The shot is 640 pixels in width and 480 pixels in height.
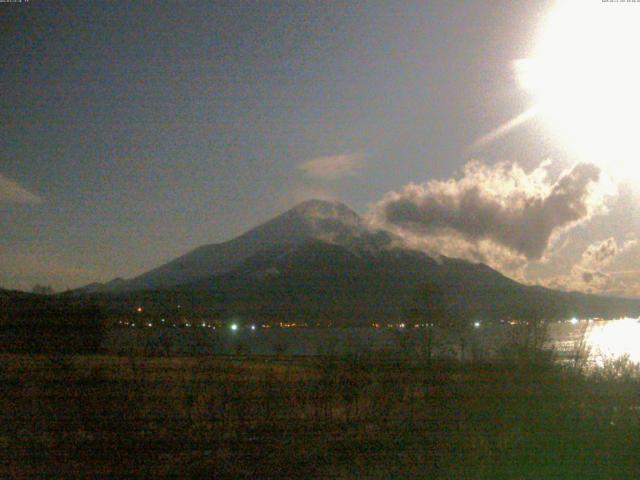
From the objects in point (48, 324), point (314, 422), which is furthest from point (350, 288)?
point (314, 422)

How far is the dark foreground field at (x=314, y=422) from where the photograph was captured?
7574 millimetres

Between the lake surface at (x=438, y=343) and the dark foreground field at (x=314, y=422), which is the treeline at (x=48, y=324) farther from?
the dark foreground field at (x=314, y=422)

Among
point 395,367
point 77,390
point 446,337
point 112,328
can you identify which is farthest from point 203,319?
point 77,390

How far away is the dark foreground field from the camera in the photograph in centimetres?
A: 757

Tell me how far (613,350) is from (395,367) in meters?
6.90

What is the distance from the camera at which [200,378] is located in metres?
12.6

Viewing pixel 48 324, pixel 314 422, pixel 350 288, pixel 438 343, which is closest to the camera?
pixel 314 422

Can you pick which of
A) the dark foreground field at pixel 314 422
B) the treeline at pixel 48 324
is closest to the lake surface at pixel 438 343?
the treeline at pixel 48 324

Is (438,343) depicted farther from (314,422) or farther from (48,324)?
(48,324)

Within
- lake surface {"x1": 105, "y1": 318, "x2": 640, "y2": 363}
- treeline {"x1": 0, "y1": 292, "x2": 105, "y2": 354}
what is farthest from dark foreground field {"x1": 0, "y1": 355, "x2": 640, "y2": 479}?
treeline {"x1": 0, "y1": 292, "x2": 105, "y2": 354}

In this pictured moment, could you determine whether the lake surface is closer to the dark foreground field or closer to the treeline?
the treeline

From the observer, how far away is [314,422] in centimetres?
970

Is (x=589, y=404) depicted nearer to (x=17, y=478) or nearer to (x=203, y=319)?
(x=17, y=478)

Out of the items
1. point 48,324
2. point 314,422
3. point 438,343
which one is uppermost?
point 48,324
